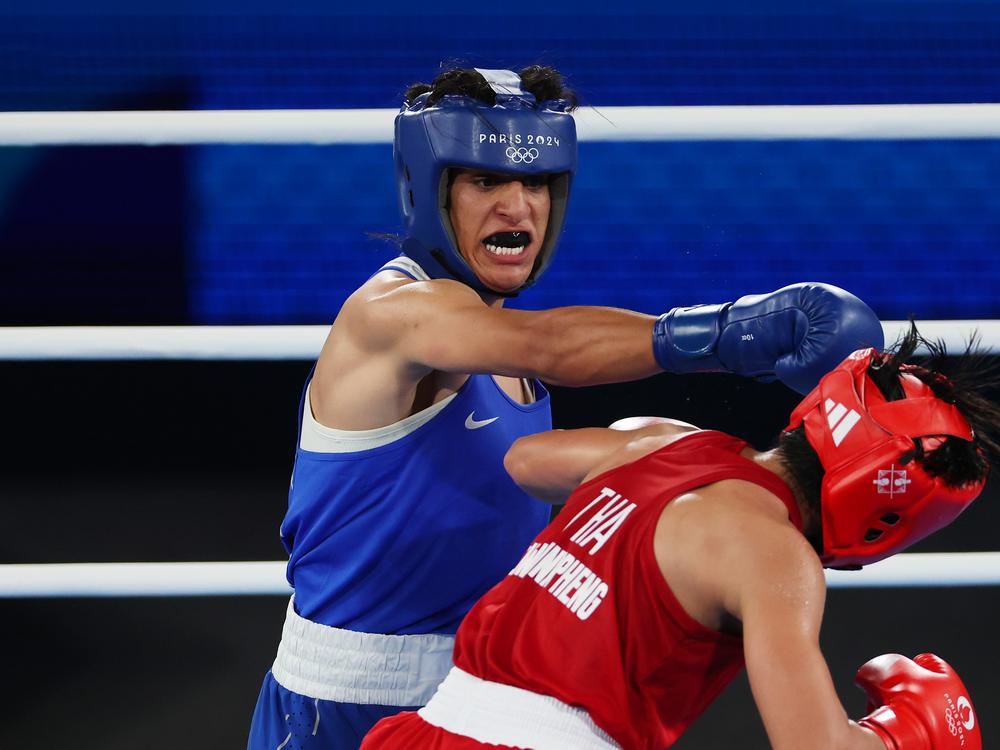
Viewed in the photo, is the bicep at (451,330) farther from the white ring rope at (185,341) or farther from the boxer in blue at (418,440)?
the white ring rope at (185,341)

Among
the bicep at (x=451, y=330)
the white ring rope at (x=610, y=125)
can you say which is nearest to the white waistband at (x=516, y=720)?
the bicep at (x=451, y=330)

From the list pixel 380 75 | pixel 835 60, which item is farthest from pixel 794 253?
pixel 380 75

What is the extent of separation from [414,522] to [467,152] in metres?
0.61

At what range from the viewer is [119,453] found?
13.1ft

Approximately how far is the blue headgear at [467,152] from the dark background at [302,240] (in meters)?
1.39

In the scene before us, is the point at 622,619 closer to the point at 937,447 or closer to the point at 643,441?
the point at 643,441

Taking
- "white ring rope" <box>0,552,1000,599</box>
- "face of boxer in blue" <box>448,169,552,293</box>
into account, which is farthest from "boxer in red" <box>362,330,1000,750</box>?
"white ring rope" <box>0,552,1000,599</box>

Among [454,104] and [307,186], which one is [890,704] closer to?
[454,104]

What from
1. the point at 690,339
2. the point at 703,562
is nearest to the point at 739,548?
the point at 703,562

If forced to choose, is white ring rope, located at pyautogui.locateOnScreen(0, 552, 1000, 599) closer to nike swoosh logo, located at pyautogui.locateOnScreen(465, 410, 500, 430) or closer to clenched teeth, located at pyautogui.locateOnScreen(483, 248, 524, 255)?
nike swoosh logo, located at pyautogui.locateOnScreen(465, 410, 500, 430)

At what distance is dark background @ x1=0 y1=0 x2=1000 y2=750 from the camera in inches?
138

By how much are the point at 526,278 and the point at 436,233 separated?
0.18 metres

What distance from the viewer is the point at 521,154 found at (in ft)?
6.81

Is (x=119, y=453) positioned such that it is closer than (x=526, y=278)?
No
